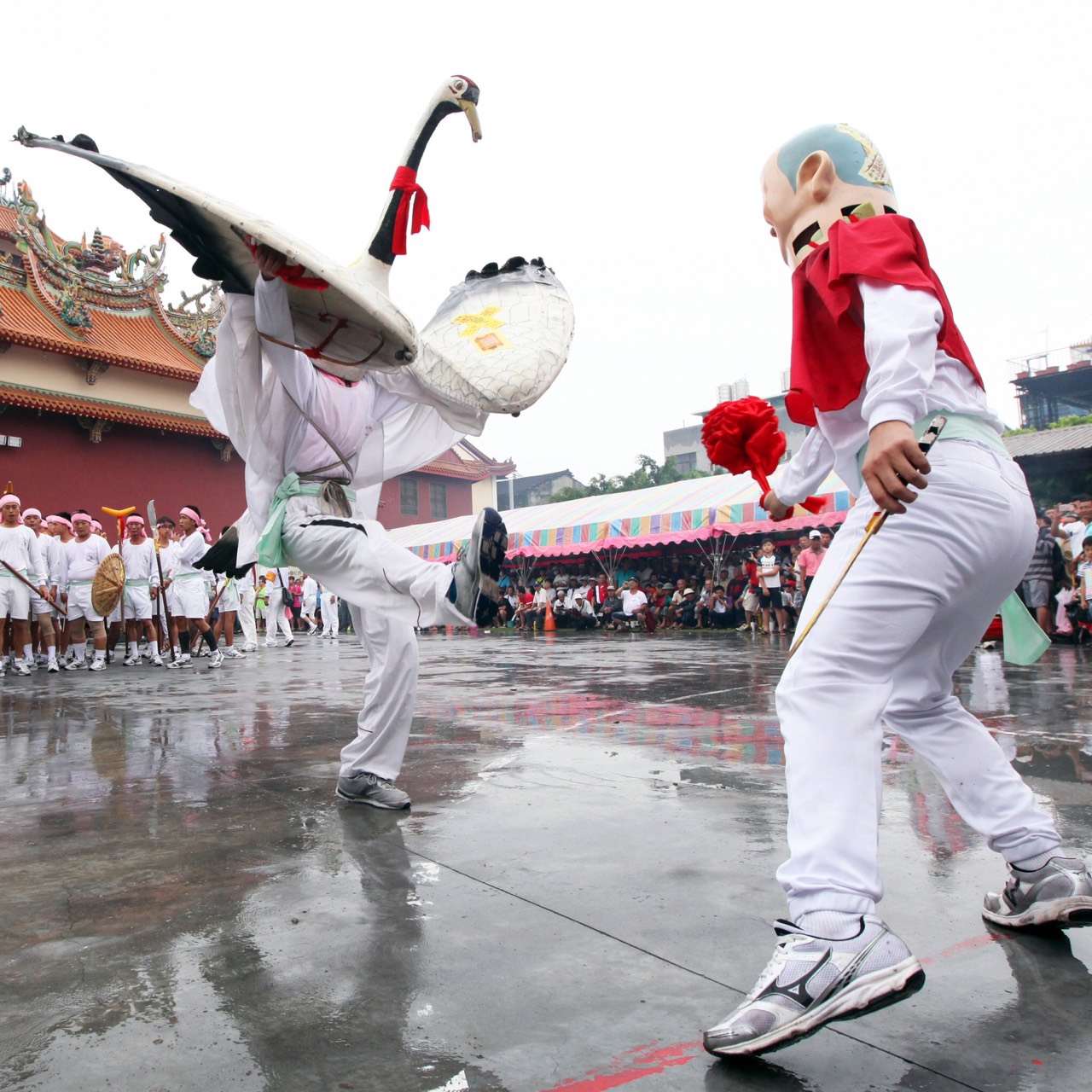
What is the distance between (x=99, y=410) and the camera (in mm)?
24656

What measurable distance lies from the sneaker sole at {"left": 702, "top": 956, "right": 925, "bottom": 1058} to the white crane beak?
358 centimetres

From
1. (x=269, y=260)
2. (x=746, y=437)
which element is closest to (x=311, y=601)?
(x=269, y=260)

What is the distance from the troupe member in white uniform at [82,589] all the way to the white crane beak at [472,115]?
378 inches

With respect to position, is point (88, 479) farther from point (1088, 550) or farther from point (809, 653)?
point (809, 653)

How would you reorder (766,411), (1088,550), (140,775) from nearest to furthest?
(766,411), (140,775), (1088,550)

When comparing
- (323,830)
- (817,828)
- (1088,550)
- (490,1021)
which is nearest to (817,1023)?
(817,828)

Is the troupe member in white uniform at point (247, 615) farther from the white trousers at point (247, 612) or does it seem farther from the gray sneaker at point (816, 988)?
the gray sneaker at point (816, 988)

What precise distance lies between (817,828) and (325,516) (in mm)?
2420

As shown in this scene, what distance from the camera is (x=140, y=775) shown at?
4.29 meters

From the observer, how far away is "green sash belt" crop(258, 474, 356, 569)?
359 centimetres

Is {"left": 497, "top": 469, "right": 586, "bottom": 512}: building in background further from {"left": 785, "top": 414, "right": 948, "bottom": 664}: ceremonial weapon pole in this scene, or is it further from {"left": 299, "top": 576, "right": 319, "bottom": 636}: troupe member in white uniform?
{"left": 785, "top": 414, "right": 948, "bottom": 664}: ceremonial weapon pole

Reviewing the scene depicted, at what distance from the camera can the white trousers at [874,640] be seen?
5.68 feet

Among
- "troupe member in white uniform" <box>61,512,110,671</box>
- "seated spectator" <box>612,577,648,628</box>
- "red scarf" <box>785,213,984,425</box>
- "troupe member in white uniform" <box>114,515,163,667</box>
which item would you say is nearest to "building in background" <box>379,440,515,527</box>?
"seated spectator" <box>612,577,648,628</box>

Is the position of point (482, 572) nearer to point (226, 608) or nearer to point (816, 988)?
point (816, 988)
